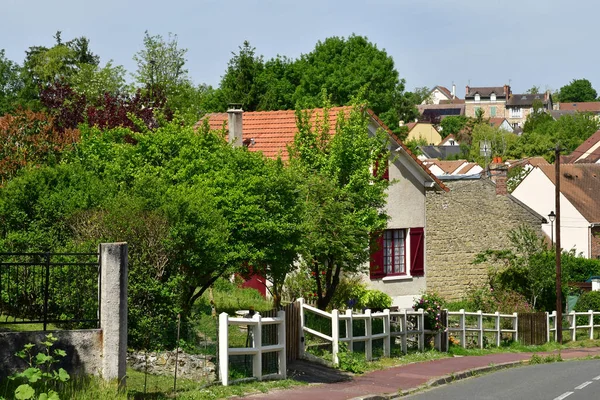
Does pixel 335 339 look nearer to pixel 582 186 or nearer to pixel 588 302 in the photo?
pixel 588 302

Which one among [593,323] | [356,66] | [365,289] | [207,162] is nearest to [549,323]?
[593,323]

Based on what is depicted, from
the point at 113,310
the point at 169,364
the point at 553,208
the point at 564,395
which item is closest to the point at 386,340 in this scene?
the point at 564,395

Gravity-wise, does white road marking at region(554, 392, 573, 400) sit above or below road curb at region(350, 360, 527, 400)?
above

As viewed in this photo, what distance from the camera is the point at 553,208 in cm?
5862

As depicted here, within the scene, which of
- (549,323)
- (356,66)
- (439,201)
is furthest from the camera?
(356,66)

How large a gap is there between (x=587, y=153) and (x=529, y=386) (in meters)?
92.3

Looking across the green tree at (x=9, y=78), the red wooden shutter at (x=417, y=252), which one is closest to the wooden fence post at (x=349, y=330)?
the red wooden shutter at (x=417, y=252)

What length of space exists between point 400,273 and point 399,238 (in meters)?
1.22

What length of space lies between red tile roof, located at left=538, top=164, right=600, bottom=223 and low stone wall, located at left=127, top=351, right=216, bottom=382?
44.7m

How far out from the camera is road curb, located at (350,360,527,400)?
17.3 metres

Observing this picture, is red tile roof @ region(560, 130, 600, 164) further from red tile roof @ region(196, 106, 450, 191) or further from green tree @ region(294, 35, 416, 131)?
red tile roof @ region(196, 106, 450, 191)

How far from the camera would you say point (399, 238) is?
3500cm

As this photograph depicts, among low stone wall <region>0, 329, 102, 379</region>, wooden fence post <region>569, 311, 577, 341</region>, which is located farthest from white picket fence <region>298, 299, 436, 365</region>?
wooden fence post <region>569, 311, 577, 341</region>

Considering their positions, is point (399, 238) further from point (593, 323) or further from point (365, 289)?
point (593, 323)
